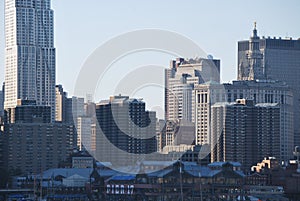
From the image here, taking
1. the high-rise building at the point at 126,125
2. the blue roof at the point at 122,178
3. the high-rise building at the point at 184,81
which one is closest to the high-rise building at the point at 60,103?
the high-rise building at the point at 184,81

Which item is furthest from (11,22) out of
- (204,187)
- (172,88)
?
(204,187)

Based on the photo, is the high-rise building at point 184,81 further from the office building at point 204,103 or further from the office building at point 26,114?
the office building at point 26,114

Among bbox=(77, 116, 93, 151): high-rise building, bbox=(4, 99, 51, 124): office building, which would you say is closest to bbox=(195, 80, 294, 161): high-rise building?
bbox=(77, 116, 93, 151): high-rise building

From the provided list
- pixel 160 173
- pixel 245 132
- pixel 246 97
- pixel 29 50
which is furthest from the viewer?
pixel 29 50

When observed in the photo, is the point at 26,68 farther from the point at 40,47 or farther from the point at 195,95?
the point at 195,95

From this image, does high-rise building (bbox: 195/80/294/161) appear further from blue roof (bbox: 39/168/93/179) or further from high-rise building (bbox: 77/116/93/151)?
blue roof (bbox: 39/168/93/179)

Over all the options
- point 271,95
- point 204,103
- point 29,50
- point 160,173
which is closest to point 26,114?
point 204,103

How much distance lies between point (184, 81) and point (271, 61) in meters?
13.1

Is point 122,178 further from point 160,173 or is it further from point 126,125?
point 126,125

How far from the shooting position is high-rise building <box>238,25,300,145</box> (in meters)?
92.6

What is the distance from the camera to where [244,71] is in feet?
305

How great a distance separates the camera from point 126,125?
69.6m

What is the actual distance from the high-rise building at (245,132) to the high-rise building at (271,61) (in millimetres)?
16576

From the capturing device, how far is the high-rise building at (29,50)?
8888 centimetres
